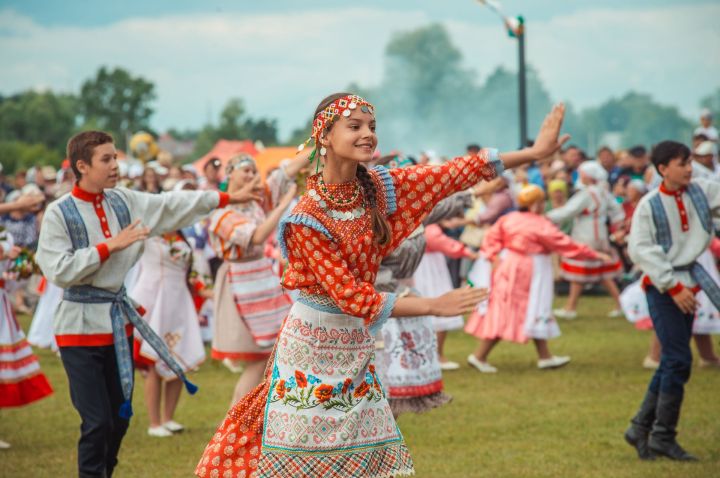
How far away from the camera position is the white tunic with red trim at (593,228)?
14.7 m

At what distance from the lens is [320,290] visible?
4.64 m

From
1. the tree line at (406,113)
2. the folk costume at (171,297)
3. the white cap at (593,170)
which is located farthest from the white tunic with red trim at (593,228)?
the tree line at (406,113)

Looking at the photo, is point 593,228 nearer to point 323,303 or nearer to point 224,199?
point 224,199

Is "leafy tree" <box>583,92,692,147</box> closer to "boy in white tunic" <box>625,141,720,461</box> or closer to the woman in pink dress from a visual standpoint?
the woman in pink dress

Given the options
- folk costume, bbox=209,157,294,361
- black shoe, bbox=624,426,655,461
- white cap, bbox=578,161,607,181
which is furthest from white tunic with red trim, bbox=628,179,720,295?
white cap, bbox=578,161,607,181

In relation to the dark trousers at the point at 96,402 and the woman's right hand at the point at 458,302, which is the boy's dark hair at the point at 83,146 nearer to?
the dark trousers at the point at 96,402

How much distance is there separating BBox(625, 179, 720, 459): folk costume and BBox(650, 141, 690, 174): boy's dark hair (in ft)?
0.64

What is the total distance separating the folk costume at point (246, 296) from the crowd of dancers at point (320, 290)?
15mm

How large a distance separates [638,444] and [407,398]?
1.61 m

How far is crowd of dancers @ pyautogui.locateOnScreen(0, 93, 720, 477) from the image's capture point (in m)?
4.64

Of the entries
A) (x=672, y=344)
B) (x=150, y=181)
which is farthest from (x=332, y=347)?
(x=150, y=181)

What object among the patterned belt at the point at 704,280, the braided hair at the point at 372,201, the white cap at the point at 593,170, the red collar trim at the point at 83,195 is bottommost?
the white cap at the point at 593,170

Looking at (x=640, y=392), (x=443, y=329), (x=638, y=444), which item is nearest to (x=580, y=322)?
(x=443, y=329)

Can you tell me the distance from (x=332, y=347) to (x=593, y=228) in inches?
440
